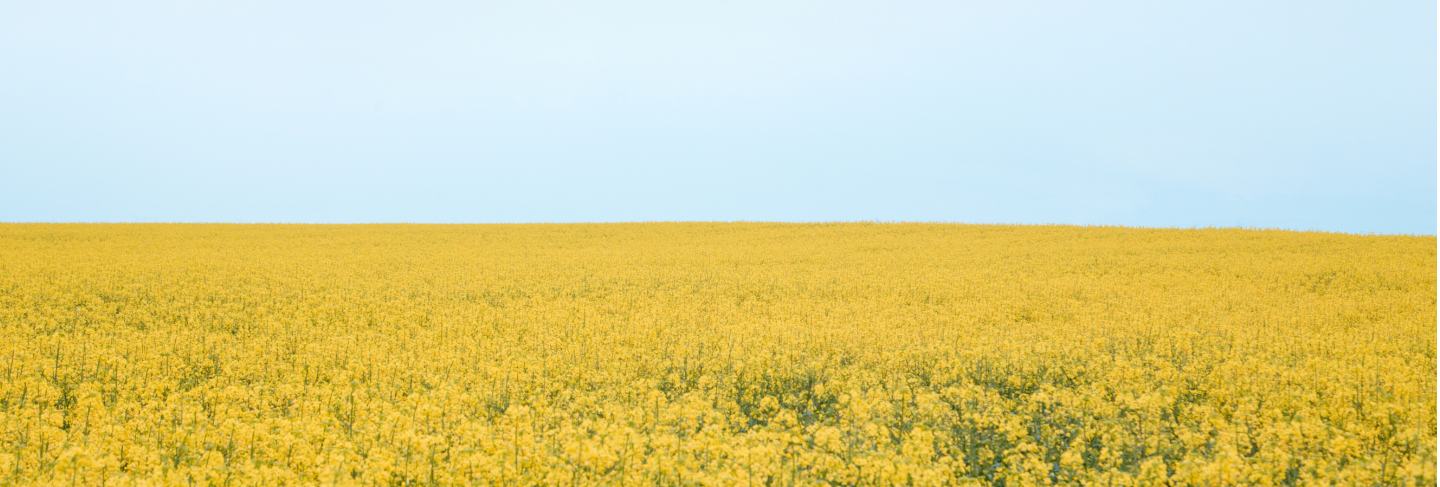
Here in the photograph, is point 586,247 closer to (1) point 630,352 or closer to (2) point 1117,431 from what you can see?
(1) point 630,352

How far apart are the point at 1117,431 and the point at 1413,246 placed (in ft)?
94.9

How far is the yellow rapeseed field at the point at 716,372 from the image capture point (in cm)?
798

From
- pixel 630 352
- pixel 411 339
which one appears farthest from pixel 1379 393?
pixel 411 339

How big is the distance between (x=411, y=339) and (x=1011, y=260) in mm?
19988

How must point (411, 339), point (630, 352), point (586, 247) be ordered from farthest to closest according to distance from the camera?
point (586, 247) → point (411, 339) → point (630, 352)

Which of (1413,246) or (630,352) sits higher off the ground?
(1413,246)

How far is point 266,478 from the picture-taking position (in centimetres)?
734

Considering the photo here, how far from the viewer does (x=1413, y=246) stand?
29828 millimetres

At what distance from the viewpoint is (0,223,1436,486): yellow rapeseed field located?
7984 millimetres

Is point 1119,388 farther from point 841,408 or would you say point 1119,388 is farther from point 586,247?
point 586,247

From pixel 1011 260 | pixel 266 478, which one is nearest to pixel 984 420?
pixel 266 478

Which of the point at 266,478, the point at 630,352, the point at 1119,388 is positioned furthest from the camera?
the point at 630,352

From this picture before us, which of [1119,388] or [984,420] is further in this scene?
[1119,388]

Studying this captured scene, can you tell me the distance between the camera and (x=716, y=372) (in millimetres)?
12195
